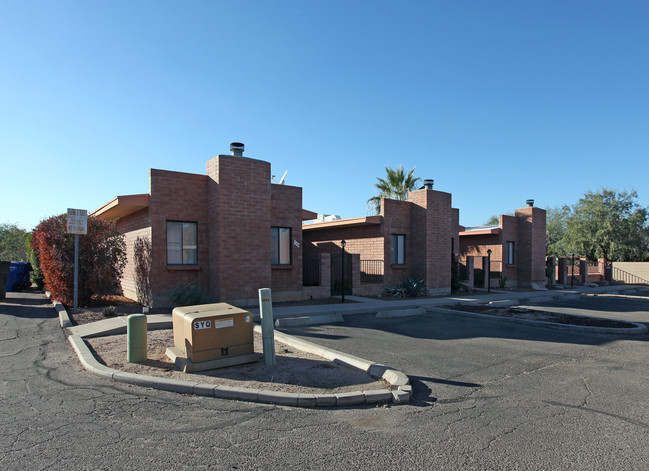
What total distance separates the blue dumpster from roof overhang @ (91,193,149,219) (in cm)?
785

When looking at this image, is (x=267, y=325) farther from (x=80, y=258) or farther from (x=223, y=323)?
(x=80, y=258)

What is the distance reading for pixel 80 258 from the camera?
12.8 m

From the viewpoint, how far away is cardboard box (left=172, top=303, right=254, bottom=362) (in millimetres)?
6453

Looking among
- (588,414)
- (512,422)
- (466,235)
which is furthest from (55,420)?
(466,235)

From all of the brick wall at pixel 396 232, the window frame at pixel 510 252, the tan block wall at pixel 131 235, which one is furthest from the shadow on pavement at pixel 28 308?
the window frame at pixel 510 252

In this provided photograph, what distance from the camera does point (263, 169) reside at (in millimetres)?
14102

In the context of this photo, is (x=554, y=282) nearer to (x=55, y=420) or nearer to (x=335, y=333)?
(x=335, y=333)

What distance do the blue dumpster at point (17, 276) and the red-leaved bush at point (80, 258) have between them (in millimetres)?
7799

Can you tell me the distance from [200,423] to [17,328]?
25.6 ft

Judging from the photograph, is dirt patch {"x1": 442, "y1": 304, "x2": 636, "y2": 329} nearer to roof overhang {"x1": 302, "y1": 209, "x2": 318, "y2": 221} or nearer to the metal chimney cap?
roof overhang {"x1": 302, "y1": 209, "x2": 318, "y2": 221}

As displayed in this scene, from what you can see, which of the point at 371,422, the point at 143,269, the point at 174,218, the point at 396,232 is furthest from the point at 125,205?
the point at 396,232

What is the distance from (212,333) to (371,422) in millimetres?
2934

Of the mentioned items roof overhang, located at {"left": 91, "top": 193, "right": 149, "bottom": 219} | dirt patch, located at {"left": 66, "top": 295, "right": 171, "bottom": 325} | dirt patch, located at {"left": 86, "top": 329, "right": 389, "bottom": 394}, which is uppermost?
roof overhang, located at {"left": 91, "top": 193, "right": 149, "bottom": 219}

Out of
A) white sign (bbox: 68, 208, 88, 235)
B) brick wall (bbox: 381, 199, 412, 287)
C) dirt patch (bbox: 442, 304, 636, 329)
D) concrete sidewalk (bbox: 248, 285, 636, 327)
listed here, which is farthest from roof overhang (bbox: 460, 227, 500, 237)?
white sign (bbox: 68, 208, 88, 235)
